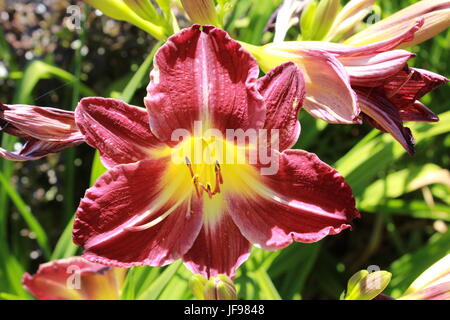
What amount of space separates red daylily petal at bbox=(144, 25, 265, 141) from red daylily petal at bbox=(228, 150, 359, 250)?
10 centimetres

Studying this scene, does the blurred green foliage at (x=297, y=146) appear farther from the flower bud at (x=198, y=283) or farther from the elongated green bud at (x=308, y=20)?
the flower bud at (x=198, y=283)

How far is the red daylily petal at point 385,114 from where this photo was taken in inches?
31.1

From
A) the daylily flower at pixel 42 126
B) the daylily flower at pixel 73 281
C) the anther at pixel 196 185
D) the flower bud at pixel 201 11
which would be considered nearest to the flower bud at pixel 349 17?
the flower bud at pixel 201 11

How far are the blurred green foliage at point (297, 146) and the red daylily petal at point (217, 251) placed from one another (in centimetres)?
47

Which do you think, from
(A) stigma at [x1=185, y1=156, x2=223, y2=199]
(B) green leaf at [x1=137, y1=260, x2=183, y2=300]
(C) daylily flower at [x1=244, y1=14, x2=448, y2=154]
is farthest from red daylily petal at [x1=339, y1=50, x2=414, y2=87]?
(B) green leaf at [x1=137, y1=260, x2=183, y2=300]

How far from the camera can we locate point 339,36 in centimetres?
102

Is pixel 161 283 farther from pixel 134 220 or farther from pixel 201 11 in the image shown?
pixel 201 11

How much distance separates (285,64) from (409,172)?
33.0 inches

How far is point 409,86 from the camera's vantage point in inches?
33.1

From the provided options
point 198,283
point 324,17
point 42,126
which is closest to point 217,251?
point 198,283

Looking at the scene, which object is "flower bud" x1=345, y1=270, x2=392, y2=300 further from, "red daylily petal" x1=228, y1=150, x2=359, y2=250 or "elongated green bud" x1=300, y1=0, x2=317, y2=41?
"elongated green bud" x1=300, y1=0, x2=317, y2=41

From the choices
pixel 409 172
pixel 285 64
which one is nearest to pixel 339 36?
pixel 285 64

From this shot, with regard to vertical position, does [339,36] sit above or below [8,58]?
below
